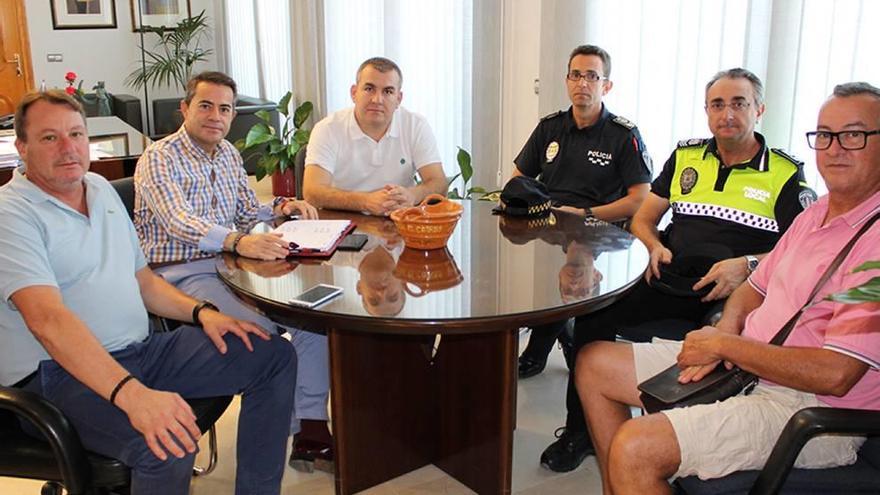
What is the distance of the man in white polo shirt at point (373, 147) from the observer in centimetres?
302

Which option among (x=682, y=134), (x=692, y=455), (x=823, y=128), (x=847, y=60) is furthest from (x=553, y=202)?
(x=692, y=455)

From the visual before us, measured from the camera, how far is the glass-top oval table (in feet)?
5.95

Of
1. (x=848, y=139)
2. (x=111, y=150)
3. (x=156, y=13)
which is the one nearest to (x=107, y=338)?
(x=848, y=139)

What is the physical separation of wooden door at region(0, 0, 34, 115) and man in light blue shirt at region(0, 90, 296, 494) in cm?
748

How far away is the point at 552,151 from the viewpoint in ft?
10.5

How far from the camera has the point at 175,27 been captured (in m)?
9.01

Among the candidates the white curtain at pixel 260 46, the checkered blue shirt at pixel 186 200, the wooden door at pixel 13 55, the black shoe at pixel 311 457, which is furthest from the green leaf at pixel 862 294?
the wooden door at pixel 13 55

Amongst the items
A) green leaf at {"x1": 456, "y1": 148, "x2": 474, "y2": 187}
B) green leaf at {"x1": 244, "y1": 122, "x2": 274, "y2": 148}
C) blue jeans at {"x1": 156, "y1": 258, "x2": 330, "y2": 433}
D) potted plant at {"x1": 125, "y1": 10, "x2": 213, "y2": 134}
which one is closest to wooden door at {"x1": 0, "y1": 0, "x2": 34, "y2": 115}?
potted plant at {"x1": 125, "y1": 10, "x2": 213, "y2": 134}

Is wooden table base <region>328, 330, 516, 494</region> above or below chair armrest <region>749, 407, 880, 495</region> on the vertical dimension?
below

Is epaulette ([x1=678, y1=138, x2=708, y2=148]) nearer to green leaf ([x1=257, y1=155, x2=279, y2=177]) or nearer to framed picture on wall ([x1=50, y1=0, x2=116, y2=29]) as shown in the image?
green leaf ([x1=257, y1=155, x2=279, y2=177])

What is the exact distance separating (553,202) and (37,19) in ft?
24.3

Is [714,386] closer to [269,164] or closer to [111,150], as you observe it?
[111,150]

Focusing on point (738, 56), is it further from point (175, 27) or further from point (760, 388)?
point (175, 27)

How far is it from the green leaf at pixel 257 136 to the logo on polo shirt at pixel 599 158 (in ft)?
11.6
